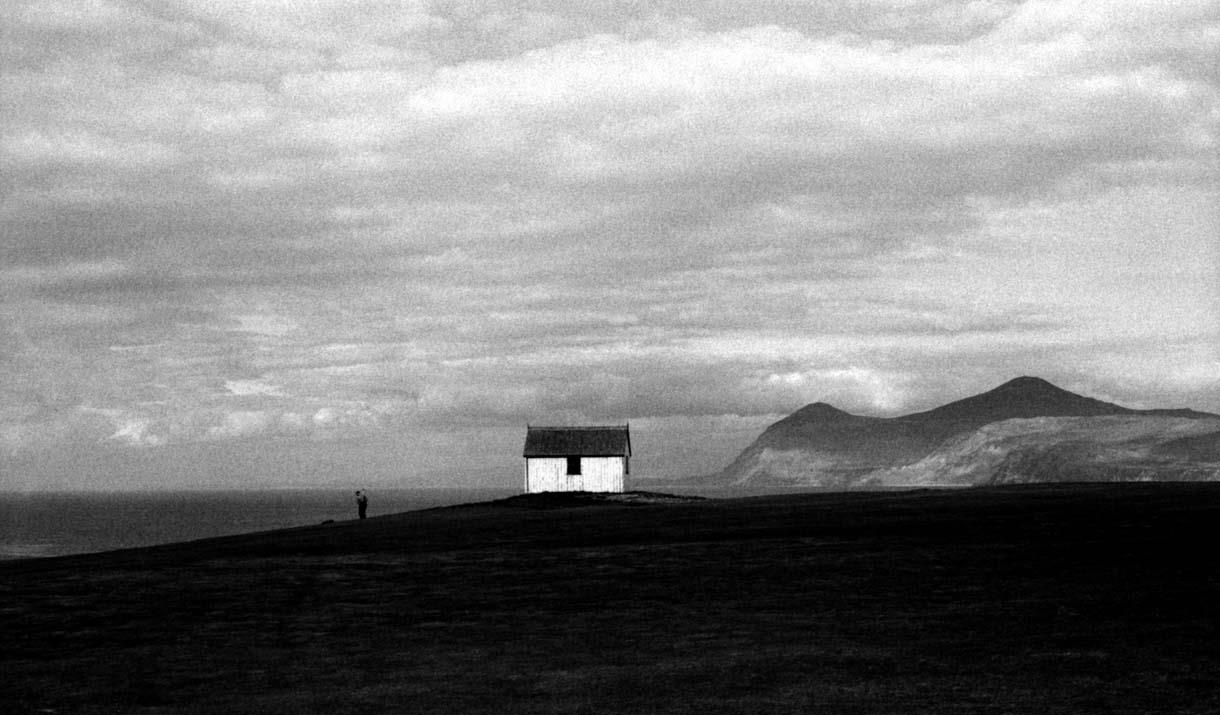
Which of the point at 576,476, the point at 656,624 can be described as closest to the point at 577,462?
the point at 576,476

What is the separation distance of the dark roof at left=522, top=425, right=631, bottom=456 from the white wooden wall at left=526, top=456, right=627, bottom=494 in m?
0.51

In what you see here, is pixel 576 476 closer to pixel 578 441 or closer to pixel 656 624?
pixel 578 441

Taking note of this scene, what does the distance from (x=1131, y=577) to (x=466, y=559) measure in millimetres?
19367

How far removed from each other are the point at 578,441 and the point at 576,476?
2.84 m

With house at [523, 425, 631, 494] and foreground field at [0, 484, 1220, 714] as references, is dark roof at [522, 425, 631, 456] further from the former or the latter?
foreground field at [0, 484, 1220, 714]

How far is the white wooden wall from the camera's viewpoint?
323ft

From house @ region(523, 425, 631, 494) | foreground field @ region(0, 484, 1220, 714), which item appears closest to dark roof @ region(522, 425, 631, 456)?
house @ region(523, 425, 631, 494)

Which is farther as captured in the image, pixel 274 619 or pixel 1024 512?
pixel 1024 512

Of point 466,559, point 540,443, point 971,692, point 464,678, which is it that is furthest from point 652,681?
point 540,443

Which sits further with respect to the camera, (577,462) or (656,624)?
(577,462)

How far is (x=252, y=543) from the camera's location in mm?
52406

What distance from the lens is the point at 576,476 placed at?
98.7m

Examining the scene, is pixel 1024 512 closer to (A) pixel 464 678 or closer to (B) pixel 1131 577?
(B) pixel 1131 577

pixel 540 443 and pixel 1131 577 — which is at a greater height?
pixel 540 443
